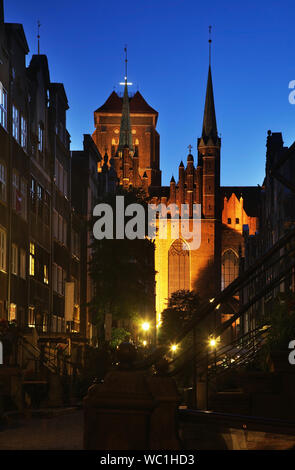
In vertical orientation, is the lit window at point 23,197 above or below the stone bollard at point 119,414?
above

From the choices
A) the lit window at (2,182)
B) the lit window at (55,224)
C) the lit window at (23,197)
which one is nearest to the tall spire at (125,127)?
the lit window at (55,224)

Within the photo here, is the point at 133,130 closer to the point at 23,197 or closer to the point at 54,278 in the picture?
the point at 54,278

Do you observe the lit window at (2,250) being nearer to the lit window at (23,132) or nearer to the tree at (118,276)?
the lit window at (23,132)

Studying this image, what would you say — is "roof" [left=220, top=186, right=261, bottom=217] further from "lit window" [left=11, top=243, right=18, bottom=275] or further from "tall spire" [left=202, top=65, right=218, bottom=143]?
"lit window" [left=11, top=243, right=18, bottom=275]

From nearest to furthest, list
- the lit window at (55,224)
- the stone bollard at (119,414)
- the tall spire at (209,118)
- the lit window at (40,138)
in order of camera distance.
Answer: the stone bollard at (119,414) < the lit window at (40,138) < the lit window at (55,224) < the tall spire at (209,118)

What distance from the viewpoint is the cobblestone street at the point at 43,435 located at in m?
8.41

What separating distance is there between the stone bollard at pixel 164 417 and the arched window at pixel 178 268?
370 feet

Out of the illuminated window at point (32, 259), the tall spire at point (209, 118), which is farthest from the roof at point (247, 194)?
the illuminated window at point (32, 259)

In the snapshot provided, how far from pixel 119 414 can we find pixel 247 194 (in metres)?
144

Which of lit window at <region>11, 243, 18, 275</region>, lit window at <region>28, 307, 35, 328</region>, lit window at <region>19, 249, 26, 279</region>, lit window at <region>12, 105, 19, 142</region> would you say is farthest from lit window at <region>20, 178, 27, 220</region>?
lit window at <region>28, 307, 35, 328</region>

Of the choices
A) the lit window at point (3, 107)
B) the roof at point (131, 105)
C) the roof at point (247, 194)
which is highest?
the roof at point (131, 105)

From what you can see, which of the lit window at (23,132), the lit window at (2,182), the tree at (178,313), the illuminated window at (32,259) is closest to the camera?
the lit window at (2,182)

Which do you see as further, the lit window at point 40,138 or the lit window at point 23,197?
the lit window at point 40,138

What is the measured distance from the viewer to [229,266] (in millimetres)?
125625
